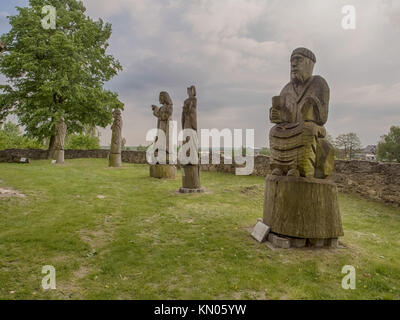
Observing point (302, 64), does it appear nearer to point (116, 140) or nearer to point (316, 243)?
point (316, 243)

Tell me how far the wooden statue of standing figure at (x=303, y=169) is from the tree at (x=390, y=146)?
1399 inches

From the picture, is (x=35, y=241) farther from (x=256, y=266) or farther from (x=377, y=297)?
(x=377, y=297)

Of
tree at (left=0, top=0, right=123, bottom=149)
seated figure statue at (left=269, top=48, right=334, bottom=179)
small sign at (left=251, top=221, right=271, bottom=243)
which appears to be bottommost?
small sign at (left=251, top=221, right=271, bottom=243)

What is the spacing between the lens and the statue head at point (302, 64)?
5316mm

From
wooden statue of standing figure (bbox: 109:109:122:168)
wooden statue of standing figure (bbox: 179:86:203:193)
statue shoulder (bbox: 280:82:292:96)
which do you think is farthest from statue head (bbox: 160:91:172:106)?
statue shoulder (bbox: 280:82:292:96)

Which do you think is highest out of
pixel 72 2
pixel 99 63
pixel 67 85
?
pixel 72 2

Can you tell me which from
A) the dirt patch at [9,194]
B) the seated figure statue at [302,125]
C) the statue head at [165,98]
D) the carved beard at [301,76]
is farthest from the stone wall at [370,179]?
the dirt patch at [9,194]

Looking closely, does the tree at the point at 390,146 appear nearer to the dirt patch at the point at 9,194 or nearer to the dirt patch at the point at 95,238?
the dirt patch at the point at 95,238

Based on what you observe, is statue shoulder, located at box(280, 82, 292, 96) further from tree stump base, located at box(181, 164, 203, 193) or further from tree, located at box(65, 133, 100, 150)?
tree, located at box(65, 133, 100, 150)

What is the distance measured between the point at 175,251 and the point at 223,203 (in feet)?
14.7

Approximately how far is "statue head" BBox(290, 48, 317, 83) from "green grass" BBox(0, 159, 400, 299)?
3.52m

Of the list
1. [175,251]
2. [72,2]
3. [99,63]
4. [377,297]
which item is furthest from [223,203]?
[72,2]

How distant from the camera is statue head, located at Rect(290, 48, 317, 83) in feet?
17.4
